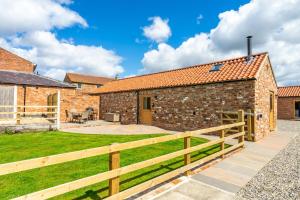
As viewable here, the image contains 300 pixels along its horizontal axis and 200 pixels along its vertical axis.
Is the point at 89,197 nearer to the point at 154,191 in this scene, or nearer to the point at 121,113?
the point at 154,191

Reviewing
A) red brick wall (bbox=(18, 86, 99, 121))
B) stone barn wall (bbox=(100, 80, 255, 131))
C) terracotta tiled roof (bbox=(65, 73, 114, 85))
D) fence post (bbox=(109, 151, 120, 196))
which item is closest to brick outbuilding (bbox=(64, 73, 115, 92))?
terracotta tiled roof (bbox=(65, 73, 114, 85))

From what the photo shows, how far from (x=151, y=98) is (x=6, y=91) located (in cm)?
1106

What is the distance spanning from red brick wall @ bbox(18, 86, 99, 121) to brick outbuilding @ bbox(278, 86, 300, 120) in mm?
24139

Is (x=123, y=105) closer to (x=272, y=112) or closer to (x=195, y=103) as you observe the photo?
(x=195, y=103)

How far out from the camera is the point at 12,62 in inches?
1089

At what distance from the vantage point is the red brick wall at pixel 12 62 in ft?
87.5

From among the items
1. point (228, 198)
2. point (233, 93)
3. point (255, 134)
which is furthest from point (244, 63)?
point (228, 198)

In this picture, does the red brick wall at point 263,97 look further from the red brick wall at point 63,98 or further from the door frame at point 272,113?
the red brick wall at point 63,98

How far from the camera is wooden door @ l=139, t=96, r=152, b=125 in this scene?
56.1ft

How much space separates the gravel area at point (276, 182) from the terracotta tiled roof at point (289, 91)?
2387 cm

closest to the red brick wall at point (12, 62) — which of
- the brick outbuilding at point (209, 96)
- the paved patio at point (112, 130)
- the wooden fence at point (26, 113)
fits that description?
the wooden fence at point (26, 113)

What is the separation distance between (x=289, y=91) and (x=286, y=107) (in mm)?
2269

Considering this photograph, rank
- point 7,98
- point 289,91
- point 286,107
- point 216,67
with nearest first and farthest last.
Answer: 1. point 216,67
2. point 7,98
3. point 286,107
4. point 289,91

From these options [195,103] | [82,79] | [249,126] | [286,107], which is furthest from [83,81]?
[249,126]
